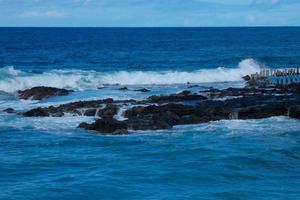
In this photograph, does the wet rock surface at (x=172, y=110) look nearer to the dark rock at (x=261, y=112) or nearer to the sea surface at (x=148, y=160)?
the dark rock at (x=261, y=112)

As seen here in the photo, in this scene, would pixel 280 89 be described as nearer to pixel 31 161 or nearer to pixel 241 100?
pixel 241 100

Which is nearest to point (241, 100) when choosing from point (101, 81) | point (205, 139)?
point (205, 139)

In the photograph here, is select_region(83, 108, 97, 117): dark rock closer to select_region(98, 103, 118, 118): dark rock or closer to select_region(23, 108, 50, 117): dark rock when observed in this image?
select_region(98, 103, 118, 118): dark rock

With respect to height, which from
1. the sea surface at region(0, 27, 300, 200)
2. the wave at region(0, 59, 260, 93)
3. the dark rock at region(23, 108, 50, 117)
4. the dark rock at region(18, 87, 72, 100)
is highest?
the wave at region(0, 59, 260, 93)

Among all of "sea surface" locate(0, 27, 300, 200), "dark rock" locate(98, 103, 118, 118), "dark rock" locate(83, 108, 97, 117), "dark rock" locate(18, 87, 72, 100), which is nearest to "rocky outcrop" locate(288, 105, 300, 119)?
"sea surface" locate(0, 27, 300, 200)

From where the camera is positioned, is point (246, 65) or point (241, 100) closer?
point (241, 100)

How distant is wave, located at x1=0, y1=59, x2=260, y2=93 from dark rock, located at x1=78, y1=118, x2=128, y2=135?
64.5 ft

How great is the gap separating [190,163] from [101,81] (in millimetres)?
32114

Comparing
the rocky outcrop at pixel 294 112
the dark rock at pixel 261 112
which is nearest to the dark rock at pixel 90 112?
the dark rock at pixel 261 112

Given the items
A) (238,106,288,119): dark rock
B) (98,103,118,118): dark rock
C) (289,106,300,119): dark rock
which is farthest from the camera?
(98,103,118,118): dark rock

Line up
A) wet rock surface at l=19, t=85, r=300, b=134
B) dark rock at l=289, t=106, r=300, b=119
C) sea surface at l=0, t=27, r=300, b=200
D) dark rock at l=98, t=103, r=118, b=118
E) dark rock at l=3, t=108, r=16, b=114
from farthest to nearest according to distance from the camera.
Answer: dark rock at l=3, t=108, r=16, b=114, dark rock at l=98, t=103, r=118, b=118, dark rock at l=289, t=106, r=300, b=119, wet rock surface at l=19, t=85, r=300, b=134, sea surface at l=0, t=27, r=300, b=200

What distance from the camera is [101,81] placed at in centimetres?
5188

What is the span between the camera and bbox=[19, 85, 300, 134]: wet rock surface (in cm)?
2694

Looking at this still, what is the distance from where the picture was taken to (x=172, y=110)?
2953 centimetres
